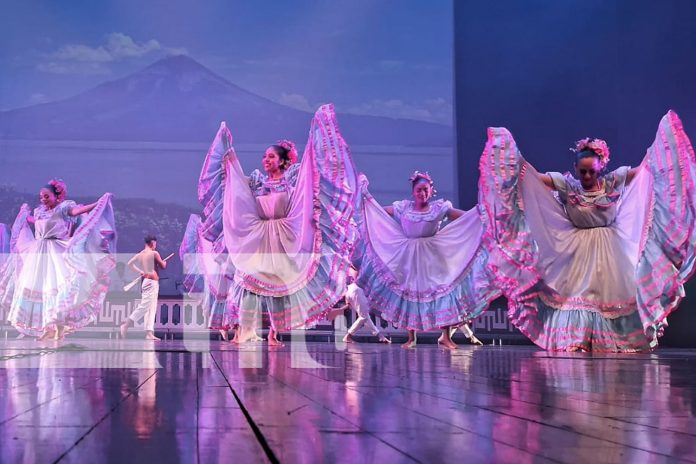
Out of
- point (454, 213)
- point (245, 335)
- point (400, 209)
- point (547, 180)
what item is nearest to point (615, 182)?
point (547, 180)

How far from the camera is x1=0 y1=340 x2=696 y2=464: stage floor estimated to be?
1208 millimetres

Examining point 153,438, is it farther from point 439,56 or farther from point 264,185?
point 439,56

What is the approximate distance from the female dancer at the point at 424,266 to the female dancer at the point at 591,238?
25.8 inches

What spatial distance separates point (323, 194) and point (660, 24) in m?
5.68

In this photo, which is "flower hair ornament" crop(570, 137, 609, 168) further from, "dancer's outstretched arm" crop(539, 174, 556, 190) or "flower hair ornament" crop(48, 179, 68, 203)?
"flower hair ornament" crop(48, 179, 68, 203)

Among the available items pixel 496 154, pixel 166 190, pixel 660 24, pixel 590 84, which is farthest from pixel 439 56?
pixel 496 154

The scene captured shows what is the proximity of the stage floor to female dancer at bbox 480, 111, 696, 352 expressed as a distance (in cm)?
363

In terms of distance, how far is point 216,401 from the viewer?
1.92 meters

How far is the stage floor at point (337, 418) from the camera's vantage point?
1208 millimetres

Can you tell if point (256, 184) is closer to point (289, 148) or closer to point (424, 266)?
point (289, 148)

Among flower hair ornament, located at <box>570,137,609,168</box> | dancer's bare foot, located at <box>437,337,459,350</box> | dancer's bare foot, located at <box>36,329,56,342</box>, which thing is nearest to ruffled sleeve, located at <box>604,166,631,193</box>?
flower hair ornament, located at <box>570,137,609,168</box>

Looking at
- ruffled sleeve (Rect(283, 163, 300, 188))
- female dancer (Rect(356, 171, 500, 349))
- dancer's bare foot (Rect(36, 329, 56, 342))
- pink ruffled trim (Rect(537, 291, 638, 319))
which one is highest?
ruffled sleeve (Rect(283, 163, 300, 188))

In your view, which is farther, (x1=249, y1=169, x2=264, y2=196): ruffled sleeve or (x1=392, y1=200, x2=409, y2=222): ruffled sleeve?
(x1=392, y1=200, x2=409, y2=222): ruffled sleeve

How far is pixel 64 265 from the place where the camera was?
28.9ft
